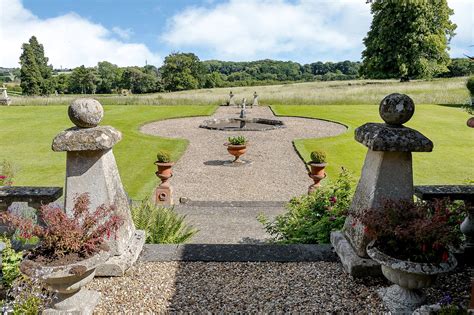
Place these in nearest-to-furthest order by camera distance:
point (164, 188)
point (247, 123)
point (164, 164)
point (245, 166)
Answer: point (164, 164) → point (164, 188) → point (245, 166) → point (247, 123)

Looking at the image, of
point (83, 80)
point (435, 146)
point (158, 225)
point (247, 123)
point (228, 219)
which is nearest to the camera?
point (158, 225)

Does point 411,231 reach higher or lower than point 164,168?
higher

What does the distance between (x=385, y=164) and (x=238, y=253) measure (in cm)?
198

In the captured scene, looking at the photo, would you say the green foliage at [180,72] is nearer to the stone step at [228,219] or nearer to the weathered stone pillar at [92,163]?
the stone step at [228,219]

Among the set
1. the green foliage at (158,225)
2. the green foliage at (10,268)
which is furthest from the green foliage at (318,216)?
the green foliage at (10,268)

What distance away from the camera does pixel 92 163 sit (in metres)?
3.57

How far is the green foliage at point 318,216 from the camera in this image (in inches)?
198

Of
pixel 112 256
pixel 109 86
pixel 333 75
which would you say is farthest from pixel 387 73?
pixel 109 86

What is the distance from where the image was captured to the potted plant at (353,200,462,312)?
9.53 ft

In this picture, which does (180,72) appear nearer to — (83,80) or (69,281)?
(83,80)

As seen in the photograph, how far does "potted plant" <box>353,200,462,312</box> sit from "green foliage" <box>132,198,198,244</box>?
3.01 meters

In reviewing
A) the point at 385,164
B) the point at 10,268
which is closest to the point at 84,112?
the point at 10,268

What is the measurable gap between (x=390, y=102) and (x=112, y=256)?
3.18 metres

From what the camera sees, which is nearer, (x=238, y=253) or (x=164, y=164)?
(x=238, y=253)
